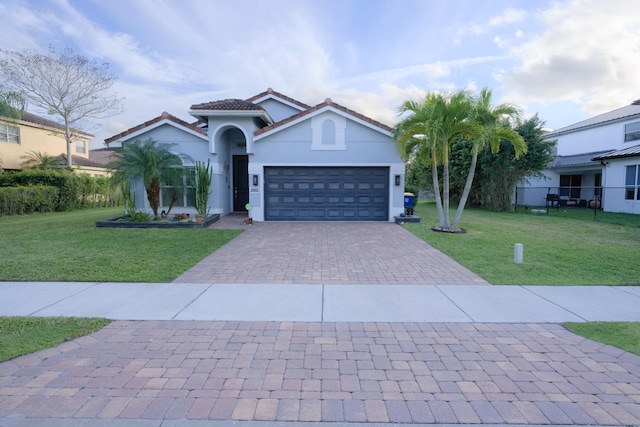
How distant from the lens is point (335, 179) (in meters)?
14.6

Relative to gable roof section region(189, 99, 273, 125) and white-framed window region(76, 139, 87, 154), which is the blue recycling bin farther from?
white-framed window region(76, 139, 87, 154)

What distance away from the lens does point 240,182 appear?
17078mm

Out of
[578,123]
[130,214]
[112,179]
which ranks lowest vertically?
[130,214]

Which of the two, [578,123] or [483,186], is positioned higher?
[578,123]

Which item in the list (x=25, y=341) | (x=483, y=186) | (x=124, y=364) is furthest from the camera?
(x=483, y=186)

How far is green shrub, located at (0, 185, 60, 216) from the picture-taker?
16.9 m

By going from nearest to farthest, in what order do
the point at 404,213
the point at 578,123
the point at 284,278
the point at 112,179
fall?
1. the point at 284,278
2. the point at 112,179
3. the point at 404,213
4. the point at 578,123

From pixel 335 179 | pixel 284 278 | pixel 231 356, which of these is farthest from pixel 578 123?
pixel 231 356

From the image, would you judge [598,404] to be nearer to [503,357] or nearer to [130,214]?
[503,357]

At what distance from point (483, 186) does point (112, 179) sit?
1986 cm

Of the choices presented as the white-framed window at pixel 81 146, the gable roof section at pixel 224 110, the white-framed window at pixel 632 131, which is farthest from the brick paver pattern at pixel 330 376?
the white-framed window at pixel 81 146

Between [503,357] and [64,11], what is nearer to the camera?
[503,357]

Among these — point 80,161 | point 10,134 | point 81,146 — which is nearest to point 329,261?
point 10,134

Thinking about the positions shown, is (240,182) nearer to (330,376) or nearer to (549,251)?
(549,251)
